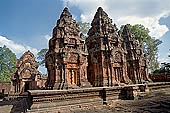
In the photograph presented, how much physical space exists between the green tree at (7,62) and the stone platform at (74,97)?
3046cm

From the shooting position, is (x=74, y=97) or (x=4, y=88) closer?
(x=74, y=97)

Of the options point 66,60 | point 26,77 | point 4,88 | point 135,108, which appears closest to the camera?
point 135,108

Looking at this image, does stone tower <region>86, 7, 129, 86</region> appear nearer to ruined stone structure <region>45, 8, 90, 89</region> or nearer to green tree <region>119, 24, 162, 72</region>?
ruined stone structure <region>45, 8, 90, 89</region>

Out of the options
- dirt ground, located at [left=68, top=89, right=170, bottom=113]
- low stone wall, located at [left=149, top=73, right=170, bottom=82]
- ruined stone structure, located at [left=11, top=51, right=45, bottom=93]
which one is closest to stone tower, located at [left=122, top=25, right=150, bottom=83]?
low stone wall, located at [left=149, top=73, right=170, bottom=82]

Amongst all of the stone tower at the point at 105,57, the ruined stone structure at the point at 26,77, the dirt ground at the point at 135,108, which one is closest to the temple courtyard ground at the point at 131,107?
the dirt ground at the point at 135,108

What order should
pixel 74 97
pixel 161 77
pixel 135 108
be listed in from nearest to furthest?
pixel 135 108, pixel 74 97, pixel 161 77

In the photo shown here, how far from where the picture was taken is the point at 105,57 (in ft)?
50.8

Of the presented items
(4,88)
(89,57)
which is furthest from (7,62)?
(89,57)

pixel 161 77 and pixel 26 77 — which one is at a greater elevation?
pixel 26 77

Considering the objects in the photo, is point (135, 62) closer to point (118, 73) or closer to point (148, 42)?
point (118, 73)

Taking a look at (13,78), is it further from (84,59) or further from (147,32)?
(147,32)

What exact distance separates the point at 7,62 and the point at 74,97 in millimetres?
34147

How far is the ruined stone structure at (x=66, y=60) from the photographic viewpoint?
1190 cm

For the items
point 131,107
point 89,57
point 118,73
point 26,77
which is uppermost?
point 89,57
